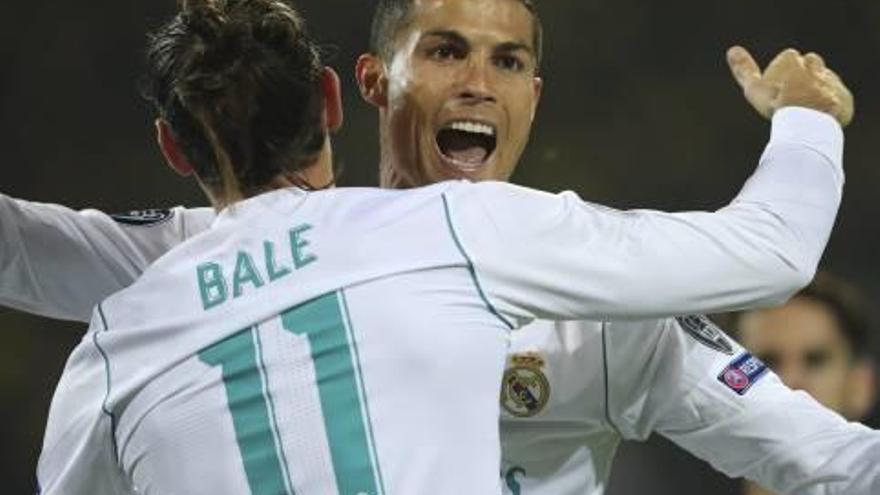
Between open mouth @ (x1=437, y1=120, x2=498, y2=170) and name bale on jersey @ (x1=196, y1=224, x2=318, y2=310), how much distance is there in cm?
95

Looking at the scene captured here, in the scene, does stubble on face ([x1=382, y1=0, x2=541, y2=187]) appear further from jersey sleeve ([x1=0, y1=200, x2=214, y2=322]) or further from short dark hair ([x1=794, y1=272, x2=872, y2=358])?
short dark hair ([x1=794, y1=272, x2=872, y2=358])

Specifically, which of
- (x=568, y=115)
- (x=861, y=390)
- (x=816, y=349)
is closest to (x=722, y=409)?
(x=816, y=349)

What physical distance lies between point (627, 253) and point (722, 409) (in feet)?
1.96

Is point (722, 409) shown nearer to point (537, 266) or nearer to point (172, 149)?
point (537, 266)

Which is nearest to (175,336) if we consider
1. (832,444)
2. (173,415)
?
(173,415)

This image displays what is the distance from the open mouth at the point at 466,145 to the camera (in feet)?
8.10

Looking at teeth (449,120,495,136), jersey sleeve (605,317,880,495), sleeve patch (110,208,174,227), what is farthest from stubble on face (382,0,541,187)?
jersey sleeve (605,317,880,495)

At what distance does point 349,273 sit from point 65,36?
2863mm

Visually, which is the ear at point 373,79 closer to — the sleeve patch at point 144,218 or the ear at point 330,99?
the sleeve patch at point 144,218

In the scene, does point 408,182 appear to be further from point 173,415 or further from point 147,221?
point 173,415

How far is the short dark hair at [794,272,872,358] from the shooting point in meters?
3.65

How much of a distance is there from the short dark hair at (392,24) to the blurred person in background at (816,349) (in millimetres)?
1241

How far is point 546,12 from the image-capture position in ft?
14.0

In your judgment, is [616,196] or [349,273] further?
[616,196]
